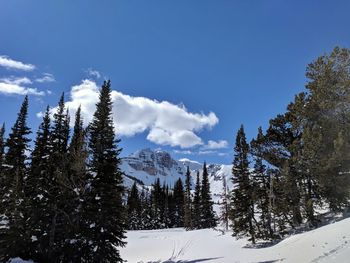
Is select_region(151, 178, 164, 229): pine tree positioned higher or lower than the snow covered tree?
higher

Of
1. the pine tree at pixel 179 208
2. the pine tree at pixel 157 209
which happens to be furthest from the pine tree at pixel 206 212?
the pine tree at pixel 157 209

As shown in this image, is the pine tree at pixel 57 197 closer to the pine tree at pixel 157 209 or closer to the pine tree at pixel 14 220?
the pine tree at pixel 14 220

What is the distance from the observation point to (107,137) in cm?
2847

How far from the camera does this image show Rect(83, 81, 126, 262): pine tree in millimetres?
24812

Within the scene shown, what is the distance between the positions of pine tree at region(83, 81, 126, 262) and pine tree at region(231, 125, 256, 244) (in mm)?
15666

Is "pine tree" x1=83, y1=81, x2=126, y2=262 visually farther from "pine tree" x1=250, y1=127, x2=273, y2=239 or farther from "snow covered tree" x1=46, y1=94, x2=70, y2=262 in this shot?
"pine tree" x1=250, y1=127, x2=273, y2=239

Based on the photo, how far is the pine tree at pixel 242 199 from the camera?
35688 millimetres

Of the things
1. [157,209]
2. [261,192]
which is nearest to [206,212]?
[157,209]

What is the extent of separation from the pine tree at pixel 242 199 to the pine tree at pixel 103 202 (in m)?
15.7

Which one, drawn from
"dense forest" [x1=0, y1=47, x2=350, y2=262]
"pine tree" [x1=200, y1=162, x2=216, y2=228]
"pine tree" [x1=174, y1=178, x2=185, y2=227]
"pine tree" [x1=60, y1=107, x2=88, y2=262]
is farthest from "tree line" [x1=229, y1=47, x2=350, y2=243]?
"pine tree" [x1=174, y1=178, x2=185, y2=227]

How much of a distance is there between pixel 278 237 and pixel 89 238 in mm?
19008

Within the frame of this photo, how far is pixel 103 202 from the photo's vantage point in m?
25.6

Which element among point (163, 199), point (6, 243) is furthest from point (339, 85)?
point (163, 199)

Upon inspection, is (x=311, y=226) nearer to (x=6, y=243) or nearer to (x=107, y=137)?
(x=107, y=137)
